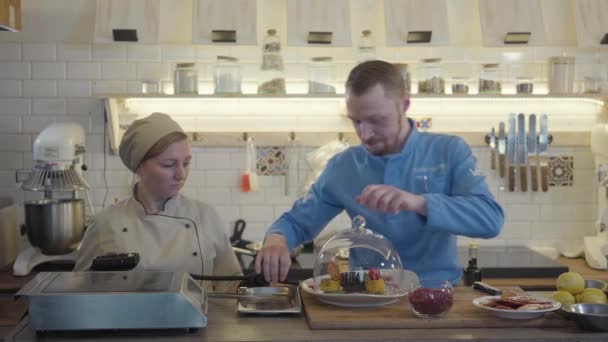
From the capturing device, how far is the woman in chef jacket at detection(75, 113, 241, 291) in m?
3.08

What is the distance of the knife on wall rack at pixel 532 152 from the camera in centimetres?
488

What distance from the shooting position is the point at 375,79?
8.88 feet

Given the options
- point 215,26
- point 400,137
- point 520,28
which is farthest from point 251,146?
point 400,137

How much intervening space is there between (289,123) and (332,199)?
75.4 inches

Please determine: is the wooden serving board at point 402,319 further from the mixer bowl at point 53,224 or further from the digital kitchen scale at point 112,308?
the mixer bowl at point 53,224

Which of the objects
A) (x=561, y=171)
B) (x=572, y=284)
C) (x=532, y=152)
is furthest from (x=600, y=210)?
(x=572, y=284)

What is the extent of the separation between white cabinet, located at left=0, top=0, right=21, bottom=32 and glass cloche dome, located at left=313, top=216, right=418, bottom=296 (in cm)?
249

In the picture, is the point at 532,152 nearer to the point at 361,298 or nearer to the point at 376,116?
the point at 376,116

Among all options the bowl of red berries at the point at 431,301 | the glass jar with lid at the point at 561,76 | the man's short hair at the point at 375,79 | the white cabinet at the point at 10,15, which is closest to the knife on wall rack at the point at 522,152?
the glass jar with lid at the point at 561,76

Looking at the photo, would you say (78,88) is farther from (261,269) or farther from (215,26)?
(261,269)

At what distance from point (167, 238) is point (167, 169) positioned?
28cm

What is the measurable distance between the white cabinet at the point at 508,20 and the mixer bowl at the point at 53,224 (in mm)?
2594

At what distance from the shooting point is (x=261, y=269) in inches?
103

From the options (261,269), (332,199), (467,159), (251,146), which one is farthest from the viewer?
(251,146)
